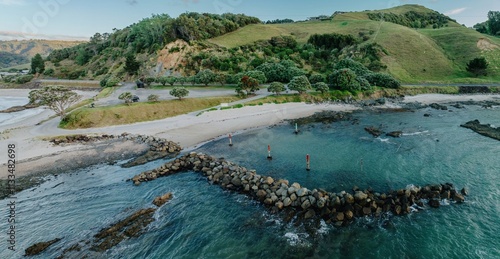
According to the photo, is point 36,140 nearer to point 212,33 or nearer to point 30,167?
point 30,167

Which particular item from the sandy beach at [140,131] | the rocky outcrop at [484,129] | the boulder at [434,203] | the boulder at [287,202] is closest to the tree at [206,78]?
the sandy beach at [140,131]

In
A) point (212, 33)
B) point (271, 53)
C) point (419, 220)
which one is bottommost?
point (419, 220)

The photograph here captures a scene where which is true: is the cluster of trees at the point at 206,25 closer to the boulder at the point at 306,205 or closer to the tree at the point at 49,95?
the tree at the point at 49,95

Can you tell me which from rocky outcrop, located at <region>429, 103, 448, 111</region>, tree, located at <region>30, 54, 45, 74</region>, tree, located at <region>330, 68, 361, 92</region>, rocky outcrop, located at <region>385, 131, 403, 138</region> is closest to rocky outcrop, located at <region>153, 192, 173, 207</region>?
rocky outcrop, located at <region>385, 131, 403, 138</region>

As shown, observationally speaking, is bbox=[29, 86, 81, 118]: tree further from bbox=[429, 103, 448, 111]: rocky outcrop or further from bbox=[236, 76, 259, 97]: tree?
bbox=[429, 103, 448, 111]: rocky outcrop

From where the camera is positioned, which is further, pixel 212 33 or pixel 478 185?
pixel 212 33

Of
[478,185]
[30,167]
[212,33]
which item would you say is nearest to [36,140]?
[30,167]
